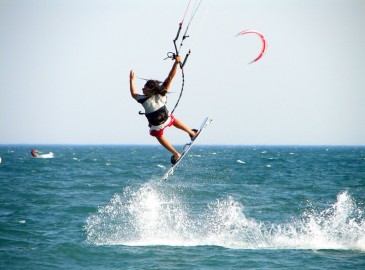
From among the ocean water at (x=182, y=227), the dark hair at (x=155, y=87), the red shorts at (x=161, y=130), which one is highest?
the dark hair at (x=155, y=87)

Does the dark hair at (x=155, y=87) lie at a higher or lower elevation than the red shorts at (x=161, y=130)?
higher

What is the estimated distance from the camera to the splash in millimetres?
18656

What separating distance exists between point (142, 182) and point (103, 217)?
629 inches

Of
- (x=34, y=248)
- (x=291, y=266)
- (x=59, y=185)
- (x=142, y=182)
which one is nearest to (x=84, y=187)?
(x=59, y=185)

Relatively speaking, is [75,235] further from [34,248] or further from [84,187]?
[84,187]

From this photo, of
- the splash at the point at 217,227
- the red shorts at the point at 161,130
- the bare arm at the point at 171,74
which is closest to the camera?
the bare arm at the point at 171,74

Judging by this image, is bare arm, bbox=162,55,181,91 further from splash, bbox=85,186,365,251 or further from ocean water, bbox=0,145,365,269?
splash, bbox=85,186,365,251

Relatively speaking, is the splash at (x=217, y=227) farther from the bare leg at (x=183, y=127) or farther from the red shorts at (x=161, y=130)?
the red shorts at (x=161, y=130)

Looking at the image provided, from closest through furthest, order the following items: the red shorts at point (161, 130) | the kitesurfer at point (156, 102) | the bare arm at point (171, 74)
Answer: the bare arm at point (171, 74), the kitesurfer at point (156, 102), the red shorts at point (161, 130)

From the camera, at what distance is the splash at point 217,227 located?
18.7 metres

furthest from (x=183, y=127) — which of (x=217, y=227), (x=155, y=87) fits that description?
(x=217, y=227)

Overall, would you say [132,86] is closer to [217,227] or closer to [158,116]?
[158,116]

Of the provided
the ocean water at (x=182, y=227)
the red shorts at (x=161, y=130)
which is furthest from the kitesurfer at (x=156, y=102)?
the ocean water at (x=182, y=227)

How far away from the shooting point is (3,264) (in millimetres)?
15812
